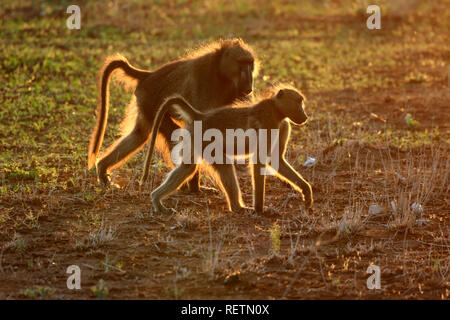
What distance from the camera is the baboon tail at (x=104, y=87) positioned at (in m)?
5.68

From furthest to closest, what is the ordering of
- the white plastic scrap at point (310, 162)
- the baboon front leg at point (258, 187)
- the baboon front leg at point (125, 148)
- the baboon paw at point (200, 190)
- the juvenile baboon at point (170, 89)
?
the white plastic scrap at point (310, 162), the baboon paw at point (200, 190), the baboon front leg at point (125, 148), the juvenile baboon at point (170, 89), the baboon front leg at point (258, 187)

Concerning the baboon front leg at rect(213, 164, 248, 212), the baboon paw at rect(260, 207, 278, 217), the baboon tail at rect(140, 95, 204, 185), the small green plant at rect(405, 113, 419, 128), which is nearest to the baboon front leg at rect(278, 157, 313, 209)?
the baboon paw at rect(260, 207, 278, 217)

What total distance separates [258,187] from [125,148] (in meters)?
1.26

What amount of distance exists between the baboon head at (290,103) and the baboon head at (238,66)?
52cm

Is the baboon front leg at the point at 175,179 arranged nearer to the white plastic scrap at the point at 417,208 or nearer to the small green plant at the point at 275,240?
the small green plant at the point at 275,240

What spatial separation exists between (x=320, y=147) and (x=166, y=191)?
2252mm

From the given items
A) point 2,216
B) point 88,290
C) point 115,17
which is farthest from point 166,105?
point 115,17

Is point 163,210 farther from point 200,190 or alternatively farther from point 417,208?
point 417,208

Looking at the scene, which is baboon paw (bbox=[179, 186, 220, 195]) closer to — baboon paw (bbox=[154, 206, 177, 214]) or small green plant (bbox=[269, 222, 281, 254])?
baboon paw (bbox=[154, 206, 177, 214])

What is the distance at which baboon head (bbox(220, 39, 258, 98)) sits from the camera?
5.63m

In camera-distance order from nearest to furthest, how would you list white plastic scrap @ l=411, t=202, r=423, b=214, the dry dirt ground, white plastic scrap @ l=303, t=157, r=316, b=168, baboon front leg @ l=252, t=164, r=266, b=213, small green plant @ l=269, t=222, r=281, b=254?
the dry dirt ground
small green plant @ l=269, t=222, r=281, b=254
white plastic scrap @ l=411, t=202, r=423, b=214
baboon front leg @ l=252, t=164, r=266, b=213
white plastic scrap @ l=303, t=157, r=316, b=168

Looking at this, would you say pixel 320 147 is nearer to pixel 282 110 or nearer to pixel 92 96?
pixel 282 110

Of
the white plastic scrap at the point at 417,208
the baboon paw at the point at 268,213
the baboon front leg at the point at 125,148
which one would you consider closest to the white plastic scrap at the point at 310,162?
the baboon paw at the point at 268,213

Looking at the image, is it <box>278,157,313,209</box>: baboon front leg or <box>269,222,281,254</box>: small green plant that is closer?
<box>269,222,281,254</box>: small green plant
